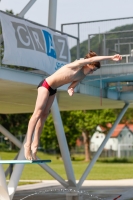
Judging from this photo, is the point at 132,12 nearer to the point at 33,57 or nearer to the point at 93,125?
the point at 33,57

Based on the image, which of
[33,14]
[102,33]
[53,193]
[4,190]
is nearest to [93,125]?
[33,14]

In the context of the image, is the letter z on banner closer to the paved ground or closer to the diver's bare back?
the paved ground

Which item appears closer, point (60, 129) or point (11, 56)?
point (11, 56)

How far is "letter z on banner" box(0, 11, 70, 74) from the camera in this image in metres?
18.5

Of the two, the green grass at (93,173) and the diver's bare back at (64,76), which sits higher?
the diver's bare back at (64,76)

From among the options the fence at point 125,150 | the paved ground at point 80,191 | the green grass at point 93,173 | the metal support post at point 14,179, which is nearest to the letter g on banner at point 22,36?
the metal support post at point 14,179

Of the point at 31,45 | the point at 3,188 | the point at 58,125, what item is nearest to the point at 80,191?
the point at 58,125

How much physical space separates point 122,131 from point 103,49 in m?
118

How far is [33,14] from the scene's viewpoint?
119ft

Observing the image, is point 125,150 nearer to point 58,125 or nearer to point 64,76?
point 58,125

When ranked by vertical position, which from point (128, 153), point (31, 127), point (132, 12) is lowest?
point (128, 153)

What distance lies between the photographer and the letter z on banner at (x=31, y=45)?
18.5 m

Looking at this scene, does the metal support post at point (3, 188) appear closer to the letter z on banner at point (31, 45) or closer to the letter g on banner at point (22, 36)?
the letter z on banner at point (31, 45)

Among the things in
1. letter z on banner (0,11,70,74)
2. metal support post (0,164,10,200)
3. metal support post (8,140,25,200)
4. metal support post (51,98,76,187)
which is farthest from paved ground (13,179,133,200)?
letter z on banner (0,11,70,74)
